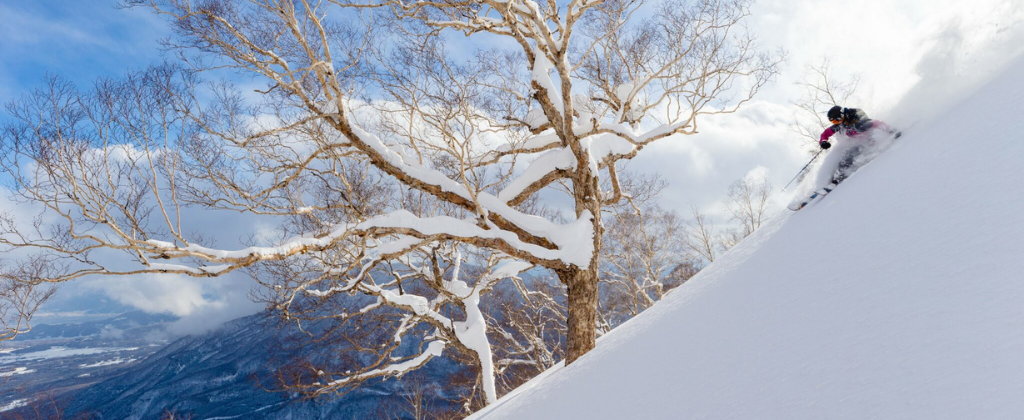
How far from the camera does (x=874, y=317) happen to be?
1139 millimetres

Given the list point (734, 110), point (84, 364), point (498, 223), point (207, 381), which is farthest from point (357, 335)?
point (84, 364)

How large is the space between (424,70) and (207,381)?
114205 millimetres

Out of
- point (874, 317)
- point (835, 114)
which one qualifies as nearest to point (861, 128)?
point (835, 114)

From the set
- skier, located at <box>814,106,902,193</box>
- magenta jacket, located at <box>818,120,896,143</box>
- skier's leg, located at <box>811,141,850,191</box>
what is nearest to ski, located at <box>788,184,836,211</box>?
skier, located at <box>814,106,902,193</box>

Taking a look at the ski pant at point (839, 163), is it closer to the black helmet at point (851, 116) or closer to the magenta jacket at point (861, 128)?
the magenta jacket at point (861, 128)

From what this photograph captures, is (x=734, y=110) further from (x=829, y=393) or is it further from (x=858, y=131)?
(x=829, y=393)

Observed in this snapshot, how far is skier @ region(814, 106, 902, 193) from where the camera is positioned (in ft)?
12.4

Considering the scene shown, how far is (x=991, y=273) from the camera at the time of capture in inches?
40.1

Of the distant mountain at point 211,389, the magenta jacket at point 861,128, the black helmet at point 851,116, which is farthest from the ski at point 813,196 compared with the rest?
the distant mountain at point 211,389

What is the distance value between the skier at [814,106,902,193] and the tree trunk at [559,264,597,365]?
272 cm

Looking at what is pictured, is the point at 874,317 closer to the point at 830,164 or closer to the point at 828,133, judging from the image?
the point at 830,164

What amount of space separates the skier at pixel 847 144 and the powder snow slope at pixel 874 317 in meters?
1.22

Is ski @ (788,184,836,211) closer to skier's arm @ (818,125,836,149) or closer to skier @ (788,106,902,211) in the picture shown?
skier @ (788,106,902,211)

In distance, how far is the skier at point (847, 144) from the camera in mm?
3781
